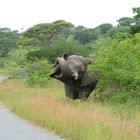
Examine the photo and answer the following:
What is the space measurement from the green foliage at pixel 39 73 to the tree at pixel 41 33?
102 feet

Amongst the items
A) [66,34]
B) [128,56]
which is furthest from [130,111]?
[66,34]

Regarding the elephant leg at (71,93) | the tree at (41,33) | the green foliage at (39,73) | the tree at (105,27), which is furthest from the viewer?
the tree at (105,27)

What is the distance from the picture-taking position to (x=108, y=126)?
1199 centimetres

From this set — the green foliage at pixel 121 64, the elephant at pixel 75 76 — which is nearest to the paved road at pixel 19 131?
the elephant at pixel 75 76

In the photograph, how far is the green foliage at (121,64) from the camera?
59.7ft

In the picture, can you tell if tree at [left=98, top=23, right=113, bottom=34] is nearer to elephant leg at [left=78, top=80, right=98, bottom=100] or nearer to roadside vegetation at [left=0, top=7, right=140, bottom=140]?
roadside vegetation at [left=0, top=7, right=140, bottom=140]

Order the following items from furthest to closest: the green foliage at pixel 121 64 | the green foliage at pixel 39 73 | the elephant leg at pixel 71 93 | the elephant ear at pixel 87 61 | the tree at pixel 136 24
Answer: the green foliage at pixel 39 73
the tree at pixel 136 24
the elephant leg at pixel 71 93
the elephant ear at pixel 87 61
the green foliage at pixel 121 64

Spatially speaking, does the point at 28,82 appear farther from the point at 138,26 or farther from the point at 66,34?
the point at 66,34

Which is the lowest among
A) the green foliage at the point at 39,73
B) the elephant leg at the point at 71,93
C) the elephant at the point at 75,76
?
the green foliage at the point at 39,73

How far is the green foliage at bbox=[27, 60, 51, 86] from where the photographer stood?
118 feet

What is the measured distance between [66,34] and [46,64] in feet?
143

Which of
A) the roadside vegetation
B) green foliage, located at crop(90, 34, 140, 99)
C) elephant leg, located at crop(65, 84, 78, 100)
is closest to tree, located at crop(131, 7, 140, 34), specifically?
the roadside vegetation

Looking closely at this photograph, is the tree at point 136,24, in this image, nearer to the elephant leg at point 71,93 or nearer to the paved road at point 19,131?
the elephant leg at point 71,93

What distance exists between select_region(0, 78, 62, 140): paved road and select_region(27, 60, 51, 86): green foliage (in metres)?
17.5
